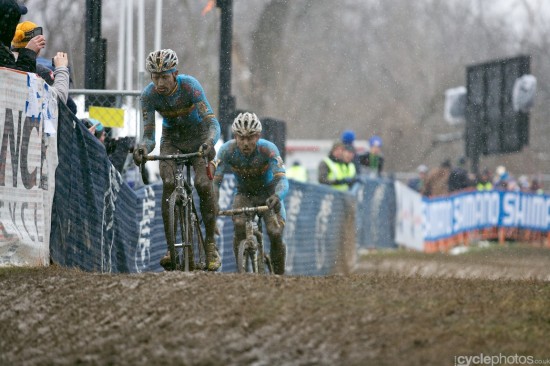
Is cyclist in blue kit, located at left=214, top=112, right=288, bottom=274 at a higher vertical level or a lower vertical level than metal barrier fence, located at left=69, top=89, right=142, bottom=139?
lower

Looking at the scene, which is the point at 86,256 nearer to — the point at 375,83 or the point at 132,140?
the point at 132,140

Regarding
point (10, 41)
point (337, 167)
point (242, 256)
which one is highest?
point (10, 41)

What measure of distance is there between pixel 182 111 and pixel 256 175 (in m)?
1.51

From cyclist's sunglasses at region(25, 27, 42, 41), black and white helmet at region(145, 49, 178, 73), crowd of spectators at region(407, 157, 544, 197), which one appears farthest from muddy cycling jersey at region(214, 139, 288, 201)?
crowd of spectators at region(407, 157, 544, 197)

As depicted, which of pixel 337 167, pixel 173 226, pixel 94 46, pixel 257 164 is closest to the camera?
pixel 173 226

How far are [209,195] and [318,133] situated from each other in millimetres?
42126

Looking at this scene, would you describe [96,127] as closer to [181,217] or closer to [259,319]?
[181,217]

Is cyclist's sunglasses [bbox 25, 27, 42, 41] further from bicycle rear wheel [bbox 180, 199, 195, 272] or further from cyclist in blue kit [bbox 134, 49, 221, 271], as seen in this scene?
bicycle rear wheel [bbox 180, 199, 195, 272]

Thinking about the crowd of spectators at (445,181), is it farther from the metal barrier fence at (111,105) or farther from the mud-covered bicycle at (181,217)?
the mud-covered bicycle at (181,217)

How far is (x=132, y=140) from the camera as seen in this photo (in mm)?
12906

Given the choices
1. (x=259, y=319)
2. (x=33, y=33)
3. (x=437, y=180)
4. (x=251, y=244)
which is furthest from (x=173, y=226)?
(x=437, y=180)

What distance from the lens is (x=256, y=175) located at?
38.8 ft

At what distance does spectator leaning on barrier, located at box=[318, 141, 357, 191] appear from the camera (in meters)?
19.2

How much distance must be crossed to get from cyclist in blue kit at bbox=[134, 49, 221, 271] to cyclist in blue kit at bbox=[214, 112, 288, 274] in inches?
20.9
